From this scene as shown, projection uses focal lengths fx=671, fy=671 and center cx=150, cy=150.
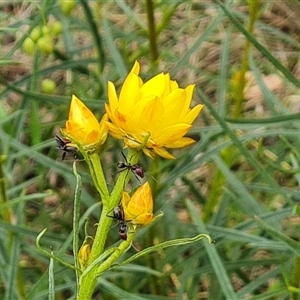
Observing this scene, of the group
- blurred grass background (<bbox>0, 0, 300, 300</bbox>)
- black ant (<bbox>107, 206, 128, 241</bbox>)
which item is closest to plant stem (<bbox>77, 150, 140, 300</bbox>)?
black ant (<bbox>107, 206, 128, 241</bbox>)

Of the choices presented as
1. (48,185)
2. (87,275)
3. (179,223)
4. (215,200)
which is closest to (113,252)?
(87,275)

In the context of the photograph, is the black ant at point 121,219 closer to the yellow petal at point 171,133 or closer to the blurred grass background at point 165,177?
the yellow petal at point 171,133

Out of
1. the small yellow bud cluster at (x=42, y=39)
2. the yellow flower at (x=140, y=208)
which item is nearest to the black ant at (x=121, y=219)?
the yellow flower at (x=140, y=208)

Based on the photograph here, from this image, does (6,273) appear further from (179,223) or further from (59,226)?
(59,226)

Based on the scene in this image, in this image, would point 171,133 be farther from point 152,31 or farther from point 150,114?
point 152,31

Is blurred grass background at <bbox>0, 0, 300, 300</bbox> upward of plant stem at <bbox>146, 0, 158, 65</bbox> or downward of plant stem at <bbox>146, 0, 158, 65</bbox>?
downward

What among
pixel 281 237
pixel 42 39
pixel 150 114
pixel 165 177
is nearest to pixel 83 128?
pixel 150 114

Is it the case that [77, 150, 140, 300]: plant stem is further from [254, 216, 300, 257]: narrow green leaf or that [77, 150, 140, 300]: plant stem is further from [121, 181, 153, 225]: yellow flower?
→ [254, 216, 300, 257]: narrow green leaf
